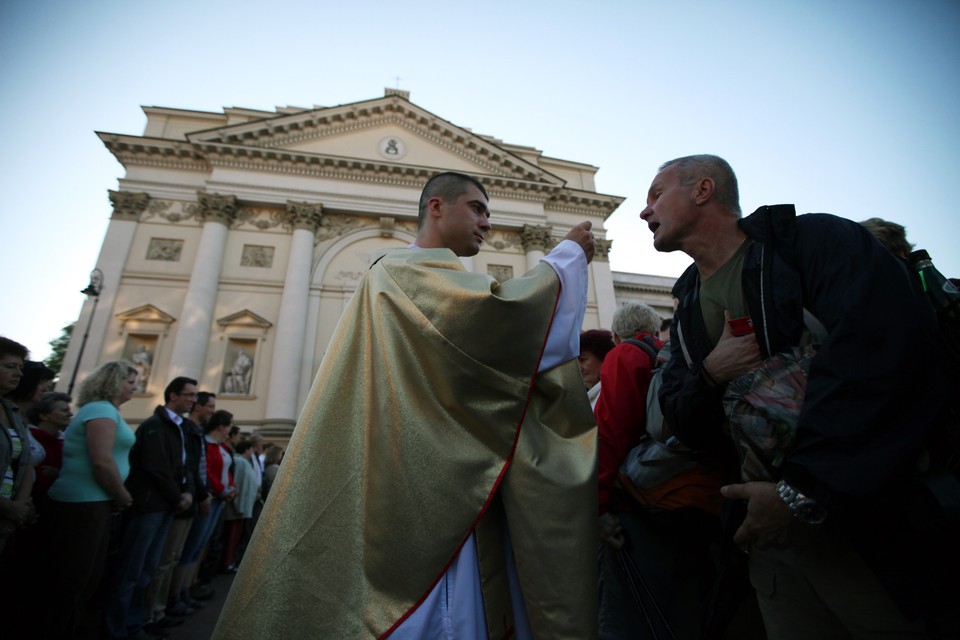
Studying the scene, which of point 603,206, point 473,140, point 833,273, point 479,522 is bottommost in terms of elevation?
point 479,522

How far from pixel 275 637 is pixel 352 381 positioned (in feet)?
2.61

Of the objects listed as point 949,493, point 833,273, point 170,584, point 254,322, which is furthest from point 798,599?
point 254,322

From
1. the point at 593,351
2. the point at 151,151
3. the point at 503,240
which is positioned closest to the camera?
the point at 593,351

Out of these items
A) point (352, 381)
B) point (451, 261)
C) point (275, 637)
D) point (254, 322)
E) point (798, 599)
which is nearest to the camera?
point (275, 637)

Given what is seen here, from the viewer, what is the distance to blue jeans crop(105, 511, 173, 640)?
375 centimetres

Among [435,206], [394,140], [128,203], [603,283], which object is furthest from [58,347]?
[435,206]

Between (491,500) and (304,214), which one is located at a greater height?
(304,214)

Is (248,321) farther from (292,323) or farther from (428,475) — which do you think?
(428,475)

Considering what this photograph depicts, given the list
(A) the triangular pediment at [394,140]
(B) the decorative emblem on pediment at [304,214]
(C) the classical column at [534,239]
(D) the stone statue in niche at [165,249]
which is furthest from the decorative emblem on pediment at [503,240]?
(D) the stone statue in niche at [165,249]

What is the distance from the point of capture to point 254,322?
16109mm

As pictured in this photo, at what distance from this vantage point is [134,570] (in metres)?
3.83

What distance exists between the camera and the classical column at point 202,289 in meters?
14.7

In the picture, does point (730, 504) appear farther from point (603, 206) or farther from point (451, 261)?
point (603, 206)

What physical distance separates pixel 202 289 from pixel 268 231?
10.8 ft
